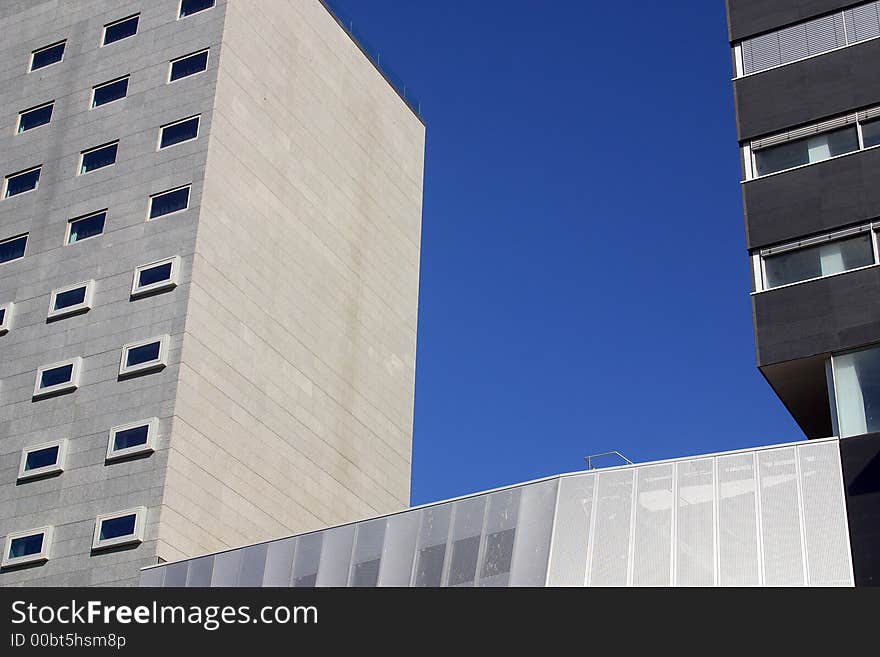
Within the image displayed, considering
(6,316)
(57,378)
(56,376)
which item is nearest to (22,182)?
(6,316)

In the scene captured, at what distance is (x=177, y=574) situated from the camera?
51.1 m

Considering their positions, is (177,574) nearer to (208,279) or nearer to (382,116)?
(208,279)

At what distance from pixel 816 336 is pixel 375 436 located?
3298 centimetres

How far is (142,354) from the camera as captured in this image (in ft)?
193

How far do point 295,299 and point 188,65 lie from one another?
511 inches

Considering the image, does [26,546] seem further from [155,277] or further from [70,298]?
[155,277]

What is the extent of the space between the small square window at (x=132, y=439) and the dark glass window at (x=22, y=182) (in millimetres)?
17144

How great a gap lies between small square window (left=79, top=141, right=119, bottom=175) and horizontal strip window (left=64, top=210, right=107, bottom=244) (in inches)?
114

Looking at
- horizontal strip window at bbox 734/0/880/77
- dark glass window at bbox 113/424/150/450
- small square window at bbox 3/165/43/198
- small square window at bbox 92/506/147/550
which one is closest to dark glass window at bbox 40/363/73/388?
dark glass window at bbox 113/424/150/450

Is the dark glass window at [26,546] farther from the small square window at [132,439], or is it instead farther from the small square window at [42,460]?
the small square window at [132,439]

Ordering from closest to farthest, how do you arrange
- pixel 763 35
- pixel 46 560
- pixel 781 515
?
pixel 781 515, pixel 763 35, pixel 46 560

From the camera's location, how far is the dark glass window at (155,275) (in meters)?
60.5

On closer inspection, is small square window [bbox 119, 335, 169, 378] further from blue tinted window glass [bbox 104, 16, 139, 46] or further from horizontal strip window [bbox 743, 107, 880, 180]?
horizontal strip window [bbox 743, 107, 880, 180]
